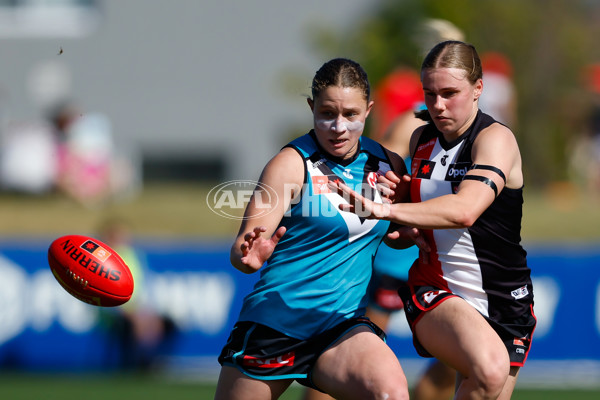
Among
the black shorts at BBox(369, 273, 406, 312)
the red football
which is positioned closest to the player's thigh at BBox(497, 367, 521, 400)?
the black shorts at BBox(369, 273, 406, 312)

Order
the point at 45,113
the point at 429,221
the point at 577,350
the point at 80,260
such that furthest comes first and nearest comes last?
the point at 45,113, the point at 577,350, the point at 80,260, the point at 429,221

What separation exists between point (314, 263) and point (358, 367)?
1.70 ft

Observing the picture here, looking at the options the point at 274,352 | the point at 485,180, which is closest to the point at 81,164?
the point at 274,352

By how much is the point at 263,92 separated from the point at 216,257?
28.9 ft

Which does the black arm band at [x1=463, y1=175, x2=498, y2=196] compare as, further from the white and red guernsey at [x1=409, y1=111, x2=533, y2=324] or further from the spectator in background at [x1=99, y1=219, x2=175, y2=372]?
the spectator in background at [x1=99, y1=219, x2=175, y2=372]

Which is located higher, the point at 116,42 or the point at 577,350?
the point at 116,42

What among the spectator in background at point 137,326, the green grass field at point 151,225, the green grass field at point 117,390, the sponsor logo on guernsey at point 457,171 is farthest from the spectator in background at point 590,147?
the sponsor logo on guernsey at point 457,171

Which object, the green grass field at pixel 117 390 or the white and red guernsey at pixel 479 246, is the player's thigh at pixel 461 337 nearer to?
the white and red guernsey at pixel 479 246

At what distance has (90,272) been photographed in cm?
469

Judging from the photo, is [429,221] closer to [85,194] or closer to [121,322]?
[121,322]

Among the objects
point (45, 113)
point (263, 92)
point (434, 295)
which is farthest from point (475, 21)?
point (434, 295)

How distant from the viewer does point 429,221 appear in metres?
4.10

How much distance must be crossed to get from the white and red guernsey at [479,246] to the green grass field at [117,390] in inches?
156

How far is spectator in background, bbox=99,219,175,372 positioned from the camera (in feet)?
32.2
